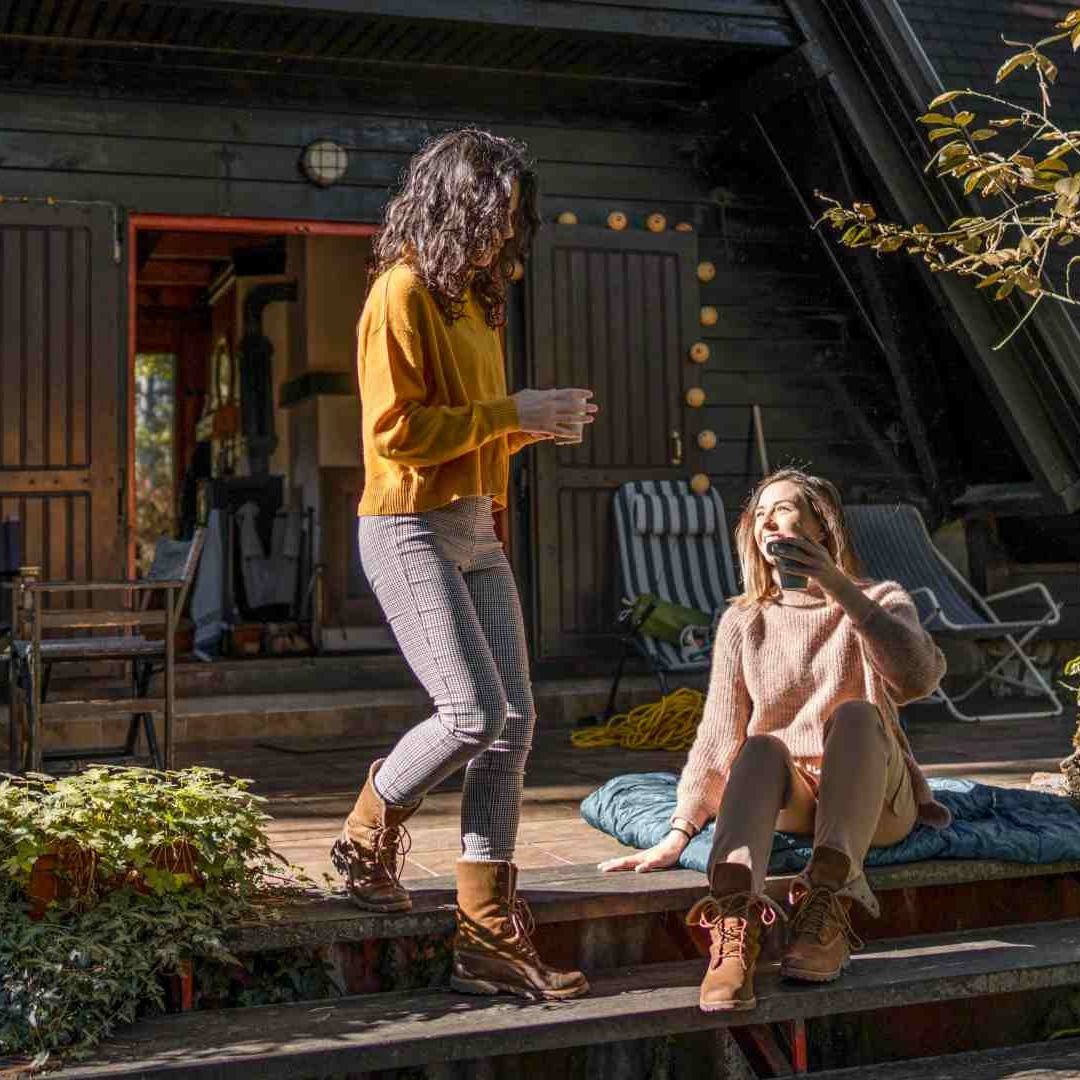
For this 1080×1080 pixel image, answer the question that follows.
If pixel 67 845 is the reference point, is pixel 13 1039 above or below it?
below

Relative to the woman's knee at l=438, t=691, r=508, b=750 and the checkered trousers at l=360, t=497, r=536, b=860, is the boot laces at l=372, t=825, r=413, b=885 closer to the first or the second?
the checkered trousers at l=360, t=497, r=536, b=860

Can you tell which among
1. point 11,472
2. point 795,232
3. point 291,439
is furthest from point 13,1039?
point 291,439

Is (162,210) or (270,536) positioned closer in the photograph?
(162,210)

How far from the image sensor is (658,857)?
3.43 metres

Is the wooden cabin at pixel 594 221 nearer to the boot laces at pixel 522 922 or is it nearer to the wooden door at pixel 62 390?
the wooden door at pixel 62 390

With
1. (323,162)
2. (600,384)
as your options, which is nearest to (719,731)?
(600,384)

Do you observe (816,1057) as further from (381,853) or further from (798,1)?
(798,1)

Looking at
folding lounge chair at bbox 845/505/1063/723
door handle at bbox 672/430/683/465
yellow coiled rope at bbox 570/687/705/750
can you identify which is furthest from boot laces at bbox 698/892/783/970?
door handle at bbox 672/430/683/465

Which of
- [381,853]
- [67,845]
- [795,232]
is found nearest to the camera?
[67,845]

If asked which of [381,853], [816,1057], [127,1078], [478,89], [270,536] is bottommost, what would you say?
[816,1057]

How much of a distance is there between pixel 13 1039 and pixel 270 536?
21.3ft

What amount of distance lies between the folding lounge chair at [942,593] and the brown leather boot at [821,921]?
3707mm

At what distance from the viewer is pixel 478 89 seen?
7.30 meters

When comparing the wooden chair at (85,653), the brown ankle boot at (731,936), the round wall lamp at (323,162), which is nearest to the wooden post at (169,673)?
the wooden chair at (85,653)
